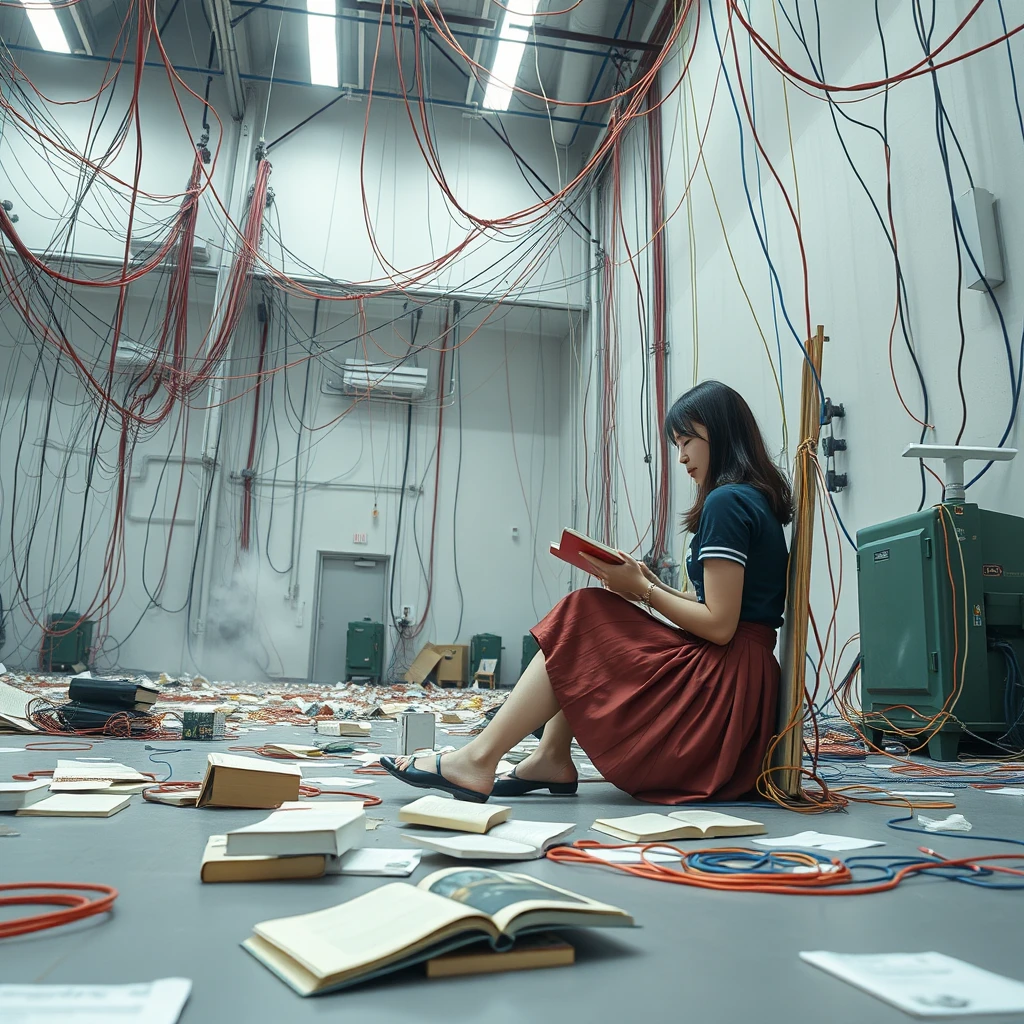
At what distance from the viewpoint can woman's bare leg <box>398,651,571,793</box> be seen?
1.61 meters

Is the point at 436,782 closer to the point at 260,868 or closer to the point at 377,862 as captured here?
the point at 377,862

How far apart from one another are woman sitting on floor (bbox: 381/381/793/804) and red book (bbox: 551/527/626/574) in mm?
18

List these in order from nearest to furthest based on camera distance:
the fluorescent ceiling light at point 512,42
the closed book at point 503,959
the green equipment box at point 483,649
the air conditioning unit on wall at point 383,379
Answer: the closed book at point 503,959
the fluorescent ceiling light at point 512,42
the green equipment box at point 483,649
the air conditioning unit on wall at point 383,379

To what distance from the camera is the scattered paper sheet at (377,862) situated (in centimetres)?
105

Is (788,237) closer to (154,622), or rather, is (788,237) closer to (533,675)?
(533,675)

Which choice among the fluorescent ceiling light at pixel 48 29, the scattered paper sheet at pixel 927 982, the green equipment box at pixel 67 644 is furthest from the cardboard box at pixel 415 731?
the fluorescent ceiling light at pixel 48 29

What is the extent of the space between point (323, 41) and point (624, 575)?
21.9 feet

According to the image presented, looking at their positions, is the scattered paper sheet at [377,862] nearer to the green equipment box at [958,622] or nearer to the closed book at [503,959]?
the closed book at [503,959]

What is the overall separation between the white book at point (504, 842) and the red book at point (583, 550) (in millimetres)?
523

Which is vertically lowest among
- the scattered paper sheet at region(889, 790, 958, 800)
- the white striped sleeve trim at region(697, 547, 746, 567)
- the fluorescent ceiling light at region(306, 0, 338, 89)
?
the scattered paper sheet at region(889, 790, 958, 800)

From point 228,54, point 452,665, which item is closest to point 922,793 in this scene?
point 452,665

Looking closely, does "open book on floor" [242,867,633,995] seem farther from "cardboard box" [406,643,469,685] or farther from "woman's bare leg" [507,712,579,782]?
"cardboard box" [406,643,469,685]

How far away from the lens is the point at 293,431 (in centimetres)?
853

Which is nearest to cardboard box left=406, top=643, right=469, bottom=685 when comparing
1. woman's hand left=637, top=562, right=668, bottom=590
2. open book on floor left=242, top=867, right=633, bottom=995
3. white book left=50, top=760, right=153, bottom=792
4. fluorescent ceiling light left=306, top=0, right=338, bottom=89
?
fluorescent ceiling light left=306, top=0, right=338, bottom=89
